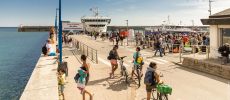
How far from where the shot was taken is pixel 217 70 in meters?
15.0

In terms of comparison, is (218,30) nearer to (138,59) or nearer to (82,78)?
(138,59)

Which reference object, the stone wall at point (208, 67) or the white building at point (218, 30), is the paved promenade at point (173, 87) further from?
the white building at point (218, 30)

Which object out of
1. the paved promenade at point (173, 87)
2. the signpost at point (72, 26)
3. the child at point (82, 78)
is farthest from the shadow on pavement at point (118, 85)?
the signpost at point (72, 26)

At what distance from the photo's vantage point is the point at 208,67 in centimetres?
1577

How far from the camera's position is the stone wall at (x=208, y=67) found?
1427cm

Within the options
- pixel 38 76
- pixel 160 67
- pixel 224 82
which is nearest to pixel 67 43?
pixel 160 67

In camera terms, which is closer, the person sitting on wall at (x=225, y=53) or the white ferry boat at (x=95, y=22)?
the person sitting on wall at (x=225, y=53)

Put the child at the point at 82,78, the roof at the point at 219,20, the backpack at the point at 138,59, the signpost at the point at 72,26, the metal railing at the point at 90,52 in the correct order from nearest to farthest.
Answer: the child at the point at 82,78, the backpack at the point at 138,59, the signpost at the point at 72,26, the roof at the point at 219,20, the metal railing at the point at 90,52

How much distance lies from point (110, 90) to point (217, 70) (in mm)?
6675

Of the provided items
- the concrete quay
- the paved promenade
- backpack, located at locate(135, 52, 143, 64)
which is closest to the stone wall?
the paved promenade

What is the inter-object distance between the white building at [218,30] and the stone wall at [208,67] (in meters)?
1.74

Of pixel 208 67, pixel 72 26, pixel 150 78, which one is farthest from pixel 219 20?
pixel 150 78

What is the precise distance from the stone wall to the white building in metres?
1.74

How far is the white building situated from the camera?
16.7 meters
